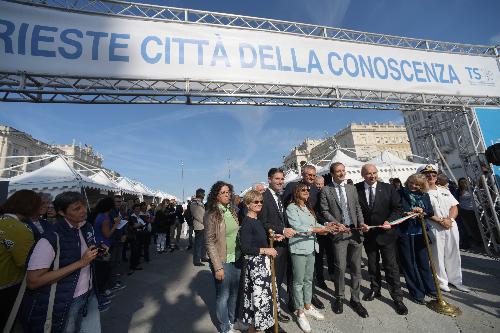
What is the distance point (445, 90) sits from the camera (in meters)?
7.17

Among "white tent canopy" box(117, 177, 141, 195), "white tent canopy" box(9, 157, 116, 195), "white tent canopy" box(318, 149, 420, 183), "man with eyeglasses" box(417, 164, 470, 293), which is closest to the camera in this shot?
"man with eyeglasses" box(417, 164, 470, 293)

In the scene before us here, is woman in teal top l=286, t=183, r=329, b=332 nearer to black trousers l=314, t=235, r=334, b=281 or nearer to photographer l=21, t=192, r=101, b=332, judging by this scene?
black trousers l=314, t=235, r=334, b=281

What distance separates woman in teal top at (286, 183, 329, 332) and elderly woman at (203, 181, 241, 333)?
84cm

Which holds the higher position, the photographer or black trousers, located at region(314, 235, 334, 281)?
the photographer

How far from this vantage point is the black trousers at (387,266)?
383 centimetres

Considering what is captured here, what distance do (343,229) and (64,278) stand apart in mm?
3235

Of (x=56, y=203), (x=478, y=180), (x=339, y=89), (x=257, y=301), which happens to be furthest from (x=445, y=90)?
(x=56, y=203)

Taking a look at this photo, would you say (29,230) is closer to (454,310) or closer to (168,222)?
(454,310)

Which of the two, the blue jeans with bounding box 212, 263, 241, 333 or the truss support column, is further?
the truss support column

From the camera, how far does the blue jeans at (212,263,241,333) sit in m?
3.28

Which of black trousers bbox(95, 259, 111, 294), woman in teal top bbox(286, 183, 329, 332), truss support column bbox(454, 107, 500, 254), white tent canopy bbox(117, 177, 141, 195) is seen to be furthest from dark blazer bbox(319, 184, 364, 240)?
white tent canopy bbox(117, 177, 141, 195)

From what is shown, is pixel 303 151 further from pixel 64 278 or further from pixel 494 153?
pixel 64 278

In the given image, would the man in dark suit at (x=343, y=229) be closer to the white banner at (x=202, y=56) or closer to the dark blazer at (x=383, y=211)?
the dark blazer at (x=383, y=211)

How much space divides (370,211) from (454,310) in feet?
5.47
